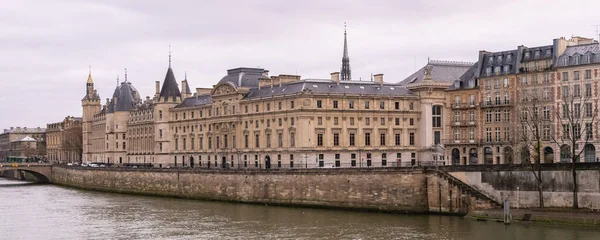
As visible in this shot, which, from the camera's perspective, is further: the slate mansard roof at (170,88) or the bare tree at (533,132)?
the slate mansard roof at (170,88)

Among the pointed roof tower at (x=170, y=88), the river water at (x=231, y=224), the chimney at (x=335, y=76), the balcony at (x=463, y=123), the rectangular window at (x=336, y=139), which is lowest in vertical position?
the river water at (x=231, y=224)

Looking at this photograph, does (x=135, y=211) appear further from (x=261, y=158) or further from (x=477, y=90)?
(x=477, y=90)

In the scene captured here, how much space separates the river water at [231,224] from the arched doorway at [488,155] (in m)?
24.3

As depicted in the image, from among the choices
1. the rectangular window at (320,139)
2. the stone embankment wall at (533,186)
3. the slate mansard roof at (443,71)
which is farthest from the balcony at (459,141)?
the stone embankment wall at (533,186)

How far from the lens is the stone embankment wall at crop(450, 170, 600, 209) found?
2397 inches

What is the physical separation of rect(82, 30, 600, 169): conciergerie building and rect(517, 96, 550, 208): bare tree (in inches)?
69.0

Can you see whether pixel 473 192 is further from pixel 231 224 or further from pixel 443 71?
pixel 443 71

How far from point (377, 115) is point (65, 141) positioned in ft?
314

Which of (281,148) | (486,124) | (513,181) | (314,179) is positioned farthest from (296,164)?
(513,181)

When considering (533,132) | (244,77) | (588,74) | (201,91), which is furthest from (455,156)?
(201,91)

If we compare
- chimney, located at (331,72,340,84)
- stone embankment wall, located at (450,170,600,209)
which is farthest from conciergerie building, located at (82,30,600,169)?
stone embankment wall, located at (450,170,600,209)

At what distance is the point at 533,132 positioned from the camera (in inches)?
2687

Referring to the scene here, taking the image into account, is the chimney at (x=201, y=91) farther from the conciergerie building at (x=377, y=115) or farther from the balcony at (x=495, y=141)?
the balcony at (x=495, y=141)

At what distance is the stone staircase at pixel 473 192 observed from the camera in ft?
211
